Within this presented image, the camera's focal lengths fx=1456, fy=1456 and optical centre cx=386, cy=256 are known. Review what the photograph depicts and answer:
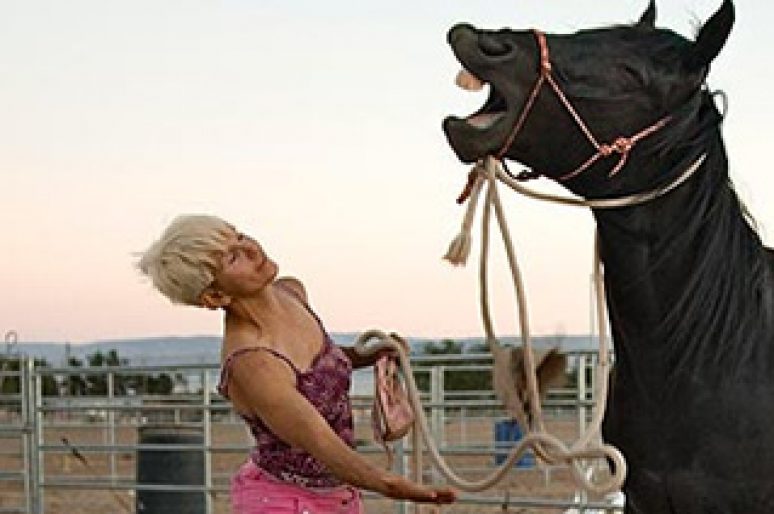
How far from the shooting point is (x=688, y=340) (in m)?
2.55

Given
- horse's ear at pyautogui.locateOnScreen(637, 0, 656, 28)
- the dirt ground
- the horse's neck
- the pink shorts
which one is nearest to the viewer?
the horse's neck

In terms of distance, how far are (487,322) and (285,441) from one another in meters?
0.48

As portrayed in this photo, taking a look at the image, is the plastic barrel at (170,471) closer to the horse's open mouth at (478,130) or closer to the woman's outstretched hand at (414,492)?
the woman's outstretched hand at (414,492)

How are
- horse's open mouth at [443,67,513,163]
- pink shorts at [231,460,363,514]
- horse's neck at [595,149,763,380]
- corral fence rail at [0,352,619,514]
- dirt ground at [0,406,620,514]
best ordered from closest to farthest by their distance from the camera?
horse's open mouth at [443,67,513,163]
horse's neck at [595,149,763,380]
pink shorts at [231,460,363,514]
corral fence rail at [0,352,619,514]
dirt ground at [0,406,620,514]

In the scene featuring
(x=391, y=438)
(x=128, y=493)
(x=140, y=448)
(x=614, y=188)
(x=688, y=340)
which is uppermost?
(x=614, y=188)

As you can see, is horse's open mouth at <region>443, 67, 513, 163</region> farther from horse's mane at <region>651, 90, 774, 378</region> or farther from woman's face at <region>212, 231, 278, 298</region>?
woman's face at <region>212, 231, 278, 298</region>

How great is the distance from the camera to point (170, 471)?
25.8ft

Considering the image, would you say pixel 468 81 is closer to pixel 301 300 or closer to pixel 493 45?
pixel 493 45

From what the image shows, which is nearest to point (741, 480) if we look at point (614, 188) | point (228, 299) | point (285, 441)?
point (614, 188)

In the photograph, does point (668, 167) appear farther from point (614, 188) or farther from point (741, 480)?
point (741, 480)

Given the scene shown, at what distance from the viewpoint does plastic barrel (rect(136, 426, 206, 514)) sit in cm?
788

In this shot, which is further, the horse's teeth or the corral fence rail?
the corral fence rail

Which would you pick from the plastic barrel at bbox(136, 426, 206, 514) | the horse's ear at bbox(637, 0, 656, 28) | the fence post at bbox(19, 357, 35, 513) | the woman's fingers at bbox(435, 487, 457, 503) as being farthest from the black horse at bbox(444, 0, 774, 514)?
the plastic barrel at bbox(136, 426, 206, 514)

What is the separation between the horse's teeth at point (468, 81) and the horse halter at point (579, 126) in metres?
0.09
